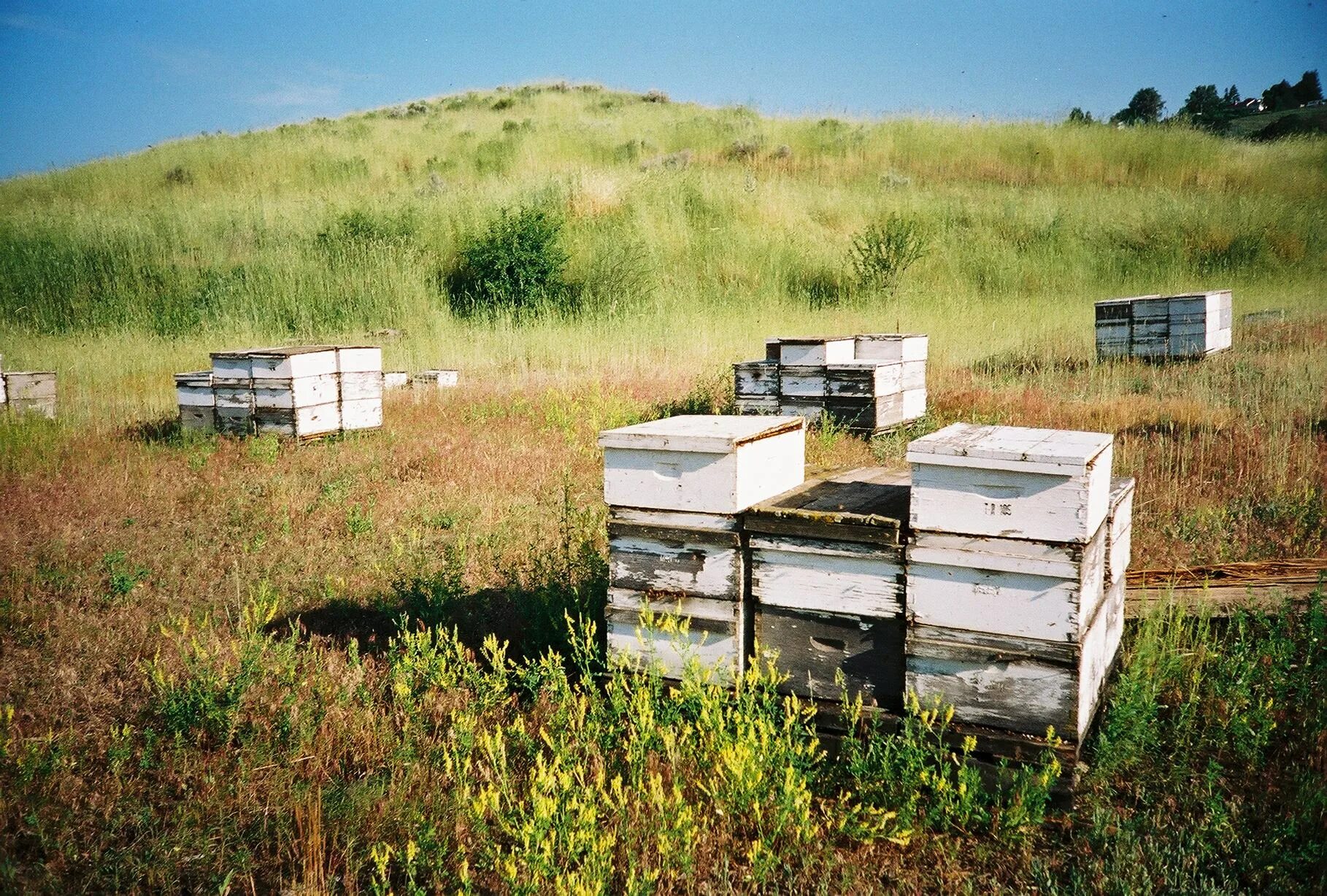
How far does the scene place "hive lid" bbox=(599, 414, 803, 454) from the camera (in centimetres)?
335

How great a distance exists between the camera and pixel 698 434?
3.41 metres

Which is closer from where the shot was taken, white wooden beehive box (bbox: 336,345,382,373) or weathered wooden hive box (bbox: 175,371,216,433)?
white wooden beehive box (bbox: 336,345,382,373)

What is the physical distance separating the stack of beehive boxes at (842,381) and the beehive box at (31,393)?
8221mm

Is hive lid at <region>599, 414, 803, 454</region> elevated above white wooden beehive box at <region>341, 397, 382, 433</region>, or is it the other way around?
hive lid at <region>599, 414, 803, 454</region>

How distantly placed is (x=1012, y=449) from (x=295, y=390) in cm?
777

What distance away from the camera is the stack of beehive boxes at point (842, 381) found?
839 cm

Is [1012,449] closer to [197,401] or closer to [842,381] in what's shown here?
[842,381]

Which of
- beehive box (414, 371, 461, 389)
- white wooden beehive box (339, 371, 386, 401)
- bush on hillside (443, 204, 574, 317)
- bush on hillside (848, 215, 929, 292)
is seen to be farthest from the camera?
bush on hillside (848, 215, 929, 292)

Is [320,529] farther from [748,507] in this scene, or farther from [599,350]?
[599,350]

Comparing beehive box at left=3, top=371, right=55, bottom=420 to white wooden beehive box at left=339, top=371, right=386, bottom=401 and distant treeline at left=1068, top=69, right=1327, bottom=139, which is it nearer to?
white wooden beehive box at left=339, top=371, right=386, bottom=401

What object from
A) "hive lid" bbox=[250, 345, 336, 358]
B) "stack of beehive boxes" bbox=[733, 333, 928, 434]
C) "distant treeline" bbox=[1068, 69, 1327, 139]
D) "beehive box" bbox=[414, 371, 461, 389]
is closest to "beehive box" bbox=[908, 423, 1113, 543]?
"stack of beehive boxes" bbox=[733, 333, 928, 434]

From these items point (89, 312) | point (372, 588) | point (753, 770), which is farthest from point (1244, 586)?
point (89, 312)

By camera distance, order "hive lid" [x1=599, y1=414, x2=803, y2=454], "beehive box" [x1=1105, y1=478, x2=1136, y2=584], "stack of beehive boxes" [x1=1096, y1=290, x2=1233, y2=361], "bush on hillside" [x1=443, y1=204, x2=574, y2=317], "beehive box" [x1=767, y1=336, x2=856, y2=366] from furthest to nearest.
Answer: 1. "bush on hillside" [x1=443, y1=204, x2=574, y2=317]
2. "stack of beehive boxes" [x1=1096, y1=290, x2=1233, y2=361]
3. "beehive box" [x1=767, y1=336, x2=856, y2=366]
4. "beehive box" [x1=1105, y1=478, x2=1136, y2=584]
5. "hive lid" [x1=599, y1=414, x2=803, y2=454]

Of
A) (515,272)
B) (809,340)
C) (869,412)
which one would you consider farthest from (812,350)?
(515,272)
